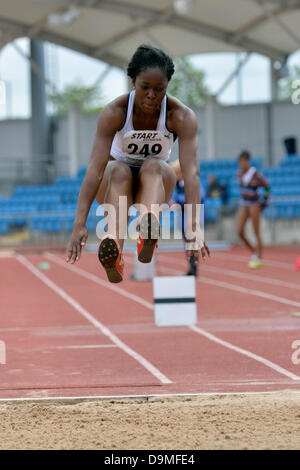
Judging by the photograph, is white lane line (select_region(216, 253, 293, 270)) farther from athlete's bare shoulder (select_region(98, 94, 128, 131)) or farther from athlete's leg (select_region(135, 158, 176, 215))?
athlete's bare shoulder (select_region(98, 94, 128, 131))

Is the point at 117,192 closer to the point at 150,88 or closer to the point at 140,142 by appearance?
the point at 140,142

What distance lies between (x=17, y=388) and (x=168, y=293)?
3144mm

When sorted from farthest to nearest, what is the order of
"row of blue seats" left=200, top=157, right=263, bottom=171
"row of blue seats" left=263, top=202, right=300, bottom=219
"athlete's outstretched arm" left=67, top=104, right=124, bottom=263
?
1. "row of blue seats" left=200, top=157, right=263, bottom=171
2. "row of blue seats" left=263, top=202, right=300, bottom=219
3. "athlete's outstretched arm" left=67, top=104, right=124, bottom=263

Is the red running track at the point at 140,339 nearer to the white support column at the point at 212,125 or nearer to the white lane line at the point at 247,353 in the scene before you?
the white lane line at the point at 247,353

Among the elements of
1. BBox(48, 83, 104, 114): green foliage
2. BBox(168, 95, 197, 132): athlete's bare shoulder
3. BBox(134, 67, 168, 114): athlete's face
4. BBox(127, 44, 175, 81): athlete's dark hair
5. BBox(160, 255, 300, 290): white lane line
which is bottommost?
BBox(160, 255, 300, 290): white lane line

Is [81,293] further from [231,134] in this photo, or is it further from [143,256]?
[231,134]

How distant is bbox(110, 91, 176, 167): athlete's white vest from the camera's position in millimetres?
5546

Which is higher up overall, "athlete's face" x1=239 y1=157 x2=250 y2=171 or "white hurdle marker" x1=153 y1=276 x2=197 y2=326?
"athlete's face" x1=239 y1=157 x2=250 y2=171

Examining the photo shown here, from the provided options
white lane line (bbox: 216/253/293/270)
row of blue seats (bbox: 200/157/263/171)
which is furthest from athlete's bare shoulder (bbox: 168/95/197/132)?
row of blue seats (bbox: 200/157/263/171)

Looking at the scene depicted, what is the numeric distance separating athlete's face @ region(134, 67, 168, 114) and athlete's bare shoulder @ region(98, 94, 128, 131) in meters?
0.18

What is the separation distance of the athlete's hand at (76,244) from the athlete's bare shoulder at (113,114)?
736 mm

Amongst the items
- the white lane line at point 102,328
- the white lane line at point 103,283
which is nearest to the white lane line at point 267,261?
the white lane line at point 103,283

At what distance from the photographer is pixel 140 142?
5.66 m

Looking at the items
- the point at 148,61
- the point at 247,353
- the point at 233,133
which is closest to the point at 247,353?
the point at 247,353
